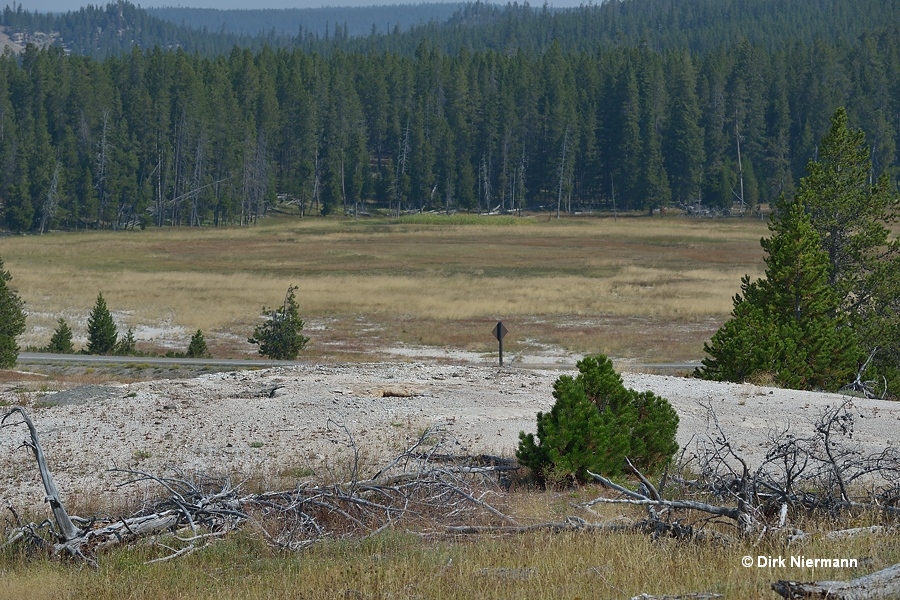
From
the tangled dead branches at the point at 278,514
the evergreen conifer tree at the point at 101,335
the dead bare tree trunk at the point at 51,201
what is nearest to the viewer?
the tangled dead branches at the point at 278,514

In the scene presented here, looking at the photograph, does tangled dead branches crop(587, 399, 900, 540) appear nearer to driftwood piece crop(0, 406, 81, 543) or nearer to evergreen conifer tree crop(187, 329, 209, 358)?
driftwood piece crop(0, 406, 81, 543)

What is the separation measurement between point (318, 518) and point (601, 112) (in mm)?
130193

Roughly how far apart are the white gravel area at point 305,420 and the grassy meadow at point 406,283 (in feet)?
47.7

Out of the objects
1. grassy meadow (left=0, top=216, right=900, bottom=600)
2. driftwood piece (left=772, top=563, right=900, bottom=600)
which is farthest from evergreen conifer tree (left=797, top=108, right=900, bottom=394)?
driftwood piece (left=772, top=563, right=900, bottom=600)

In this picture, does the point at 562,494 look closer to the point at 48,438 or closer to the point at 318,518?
the point at 318,518

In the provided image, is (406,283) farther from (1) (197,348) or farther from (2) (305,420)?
(2) (305,420)

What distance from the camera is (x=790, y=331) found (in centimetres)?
2180

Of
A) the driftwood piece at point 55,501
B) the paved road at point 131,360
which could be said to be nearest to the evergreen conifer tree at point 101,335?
the paved road at point 131,360

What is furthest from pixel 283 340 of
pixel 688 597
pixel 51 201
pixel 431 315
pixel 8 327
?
pixel 51 201

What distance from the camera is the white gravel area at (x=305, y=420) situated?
14.4m

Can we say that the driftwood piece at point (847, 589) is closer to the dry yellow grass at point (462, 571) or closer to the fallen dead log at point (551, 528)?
the dry yellow grass at point (462, 571)

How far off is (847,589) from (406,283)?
55618mm

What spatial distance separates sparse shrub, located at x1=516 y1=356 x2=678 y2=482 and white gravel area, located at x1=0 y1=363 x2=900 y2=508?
638 millimetres

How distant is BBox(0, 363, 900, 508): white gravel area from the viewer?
14398 millimetres
